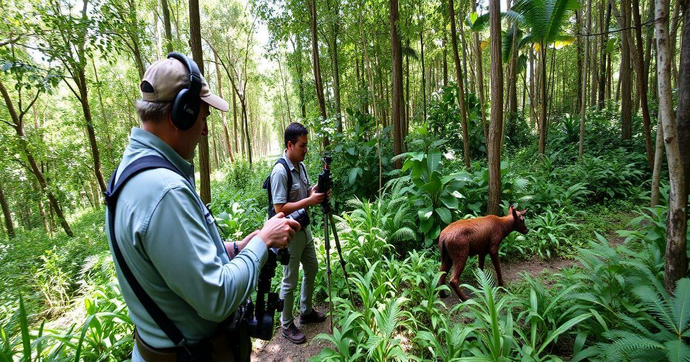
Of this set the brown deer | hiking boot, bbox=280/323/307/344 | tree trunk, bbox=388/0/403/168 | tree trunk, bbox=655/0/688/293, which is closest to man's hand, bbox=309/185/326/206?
hiking boot, bbox=280/323/307/344

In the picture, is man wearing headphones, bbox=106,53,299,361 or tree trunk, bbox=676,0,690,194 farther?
tree trunk, bbox=676,0,690,194

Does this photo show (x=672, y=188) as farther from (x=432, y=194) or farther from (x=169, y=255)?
(x=169, y=255)

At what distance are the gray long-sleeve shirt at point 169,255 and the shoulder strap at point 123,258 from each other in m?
0.02

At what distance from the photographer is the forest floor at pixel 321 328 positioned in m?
3.16

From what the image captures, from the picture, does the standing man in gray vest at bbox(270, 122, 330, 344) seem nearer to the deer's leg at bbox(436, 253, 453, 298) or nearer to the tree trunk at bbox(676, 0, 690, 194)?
the deer's leg at bbox(436, 253, 453, 298)

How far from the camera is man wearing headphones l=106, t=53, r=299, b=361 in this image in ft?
3.34

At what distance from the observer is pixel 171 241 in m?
1.01

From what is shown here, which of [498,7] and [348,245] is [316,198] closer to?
[348,245]

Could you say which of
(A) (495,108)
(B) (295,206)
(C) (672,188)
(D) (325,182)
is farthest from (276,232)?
(A) (495,108)

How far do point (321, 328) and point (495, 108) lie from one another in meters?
4.31

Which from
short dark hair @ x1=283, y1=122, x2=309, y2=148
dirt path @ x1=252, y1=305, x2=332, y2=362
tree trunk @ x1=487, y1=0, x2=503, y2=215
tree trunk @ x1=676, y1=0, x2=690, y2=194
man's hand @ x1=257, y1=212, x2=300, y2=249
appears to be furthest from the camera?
tree trunk @ x1=487, y1=0, x2=503, y2=215

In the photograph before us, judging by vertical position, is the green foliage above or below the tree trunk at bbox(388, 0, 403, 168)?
below

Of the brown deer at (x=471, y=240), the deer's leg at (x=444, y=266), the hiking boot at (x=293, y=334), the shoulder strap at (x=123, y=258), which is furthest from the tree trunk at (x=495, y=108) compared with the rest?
the shoulder strap at (x=123, y=258)

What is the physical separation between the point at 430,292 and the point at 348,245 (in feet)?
5.43
